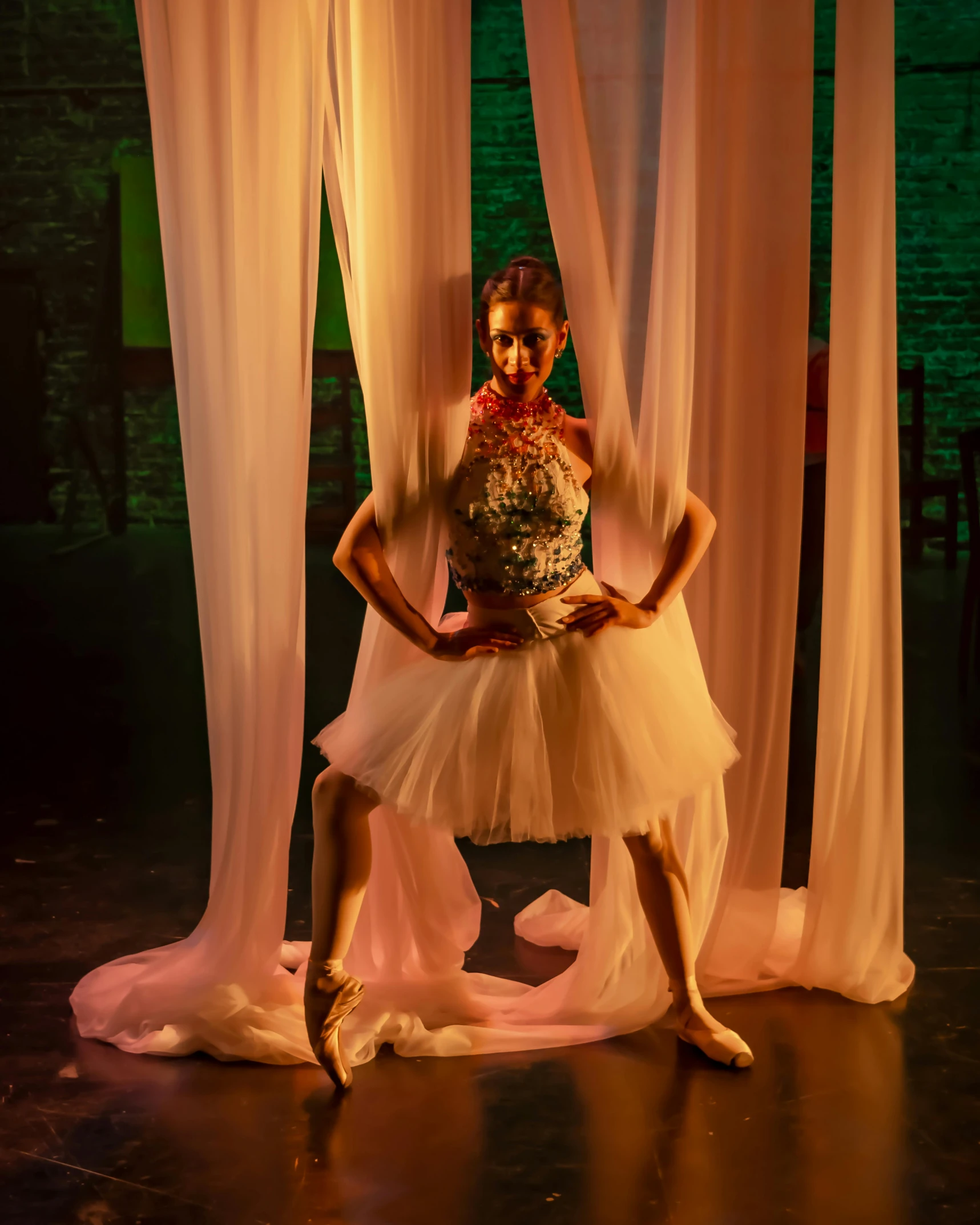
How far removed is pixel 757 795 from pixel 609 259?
1.06 m

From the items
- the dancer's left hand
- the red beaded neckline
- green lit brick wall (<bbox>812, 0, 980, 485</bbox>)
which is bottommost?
the dancer's left hand

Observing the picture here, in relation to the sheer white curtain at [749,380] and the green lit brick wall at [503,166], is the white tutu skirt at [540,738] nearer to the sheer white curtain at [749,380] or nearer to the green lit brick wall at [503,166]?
the sheer white curtain at [749,380]

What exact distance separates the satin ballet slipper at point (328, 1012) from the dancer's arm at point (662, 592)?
698 mm

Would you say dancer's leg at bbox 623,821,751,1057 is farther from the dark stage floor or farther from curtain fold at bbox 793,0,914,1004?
curtain fold at bbox 793,0,914,1004

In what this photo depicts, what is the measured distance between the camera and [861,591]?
7.88 feet

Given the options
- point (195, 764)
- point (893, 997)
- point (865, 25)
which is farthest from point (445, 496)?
point (195, 764)

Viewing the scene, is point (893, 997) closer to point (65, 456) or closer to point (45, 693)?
point (45, 693)

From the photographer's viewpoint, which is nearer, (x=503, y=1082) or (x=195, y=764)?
(x=503, y=1082)

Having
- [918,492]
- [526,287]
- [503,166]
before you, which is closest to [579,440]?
[526,287]

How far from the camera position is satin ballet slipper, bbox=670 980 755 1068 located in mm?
2152

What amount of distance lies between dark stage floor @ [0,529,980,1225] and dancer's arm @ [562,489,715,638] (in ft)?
2.49

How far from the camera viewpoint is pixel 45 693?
15.7ft

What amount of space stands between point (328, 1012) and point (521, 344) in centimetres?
113

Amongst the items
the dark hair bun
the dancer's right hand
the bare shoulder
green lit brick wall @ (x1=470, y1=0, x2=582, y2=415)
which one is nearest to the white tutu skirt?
the dancer's right hand
